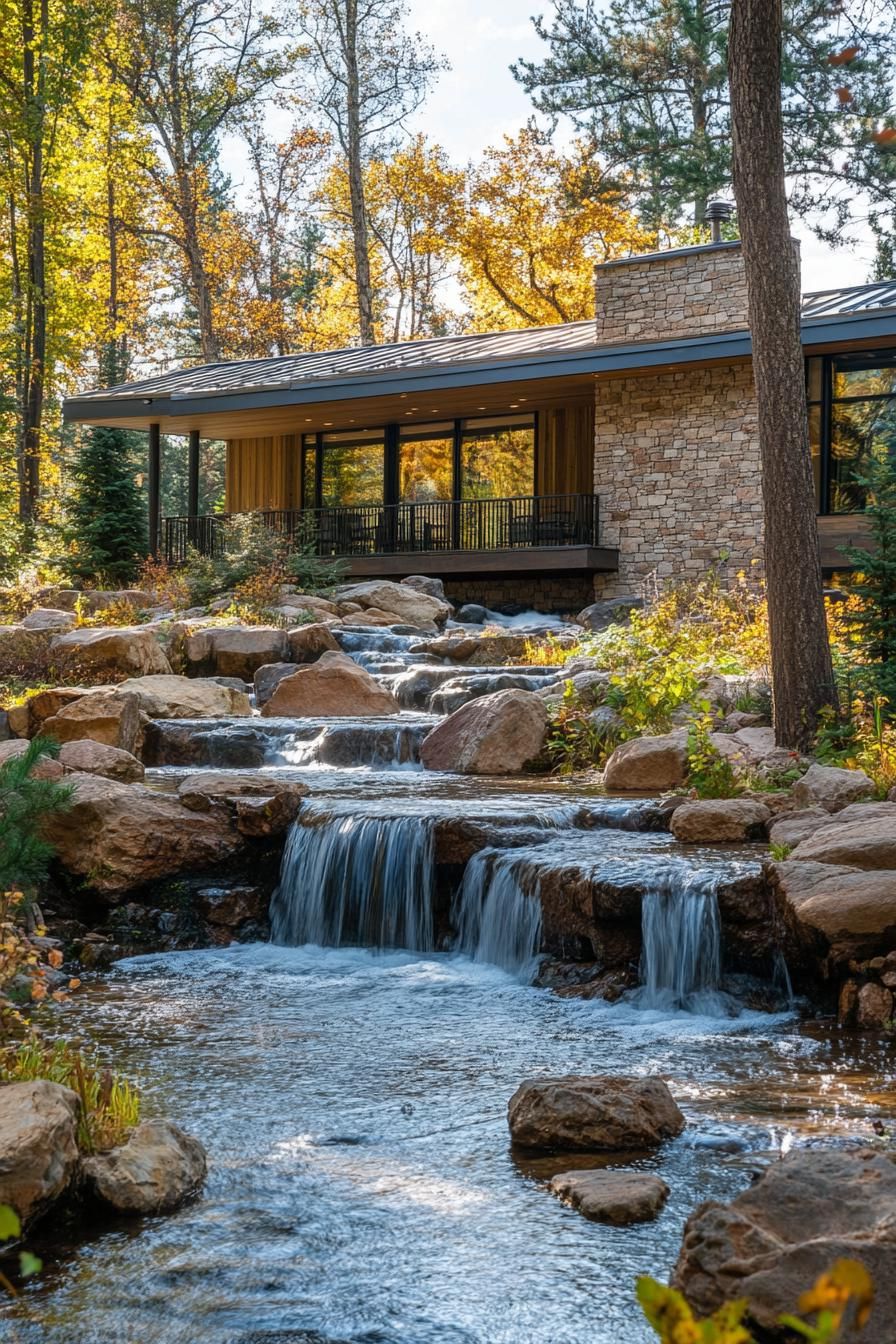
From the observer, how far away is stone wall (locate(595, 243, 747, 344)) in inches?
752

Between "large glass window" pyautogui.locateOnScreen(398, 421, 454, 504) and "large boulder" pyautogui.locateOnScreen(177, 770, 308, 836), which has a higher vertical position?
"large glass window" pyautogui.locateOnScreen(398, 421, 454, 504)

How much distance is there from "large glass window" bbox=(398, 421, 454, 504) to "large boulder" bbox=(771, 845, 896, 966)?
58.2 ft

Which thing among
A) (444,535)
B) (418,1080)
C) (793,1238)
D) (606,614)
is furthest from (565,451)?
(793,1238)

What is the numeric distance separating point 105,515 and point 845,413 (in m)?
11.9

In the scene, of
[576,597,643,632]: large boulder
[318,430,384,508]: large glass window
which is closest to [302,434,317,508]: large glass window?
[318,430,384,508]: large glass window

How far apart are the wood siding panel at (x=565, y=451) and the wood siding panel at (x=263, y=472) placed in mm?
5422

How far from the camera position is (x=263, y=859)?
8227 mm

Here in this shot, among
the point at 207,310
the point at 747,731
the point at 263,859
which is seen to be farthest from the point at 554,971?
the point at 207,310

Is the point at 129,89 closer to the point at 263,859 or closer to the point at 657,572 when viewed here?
the point at 657,572

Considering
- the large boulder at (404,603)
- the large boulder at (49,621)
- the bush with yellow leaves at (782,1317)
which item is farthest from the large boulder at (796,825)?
the large boulder at (49,621)

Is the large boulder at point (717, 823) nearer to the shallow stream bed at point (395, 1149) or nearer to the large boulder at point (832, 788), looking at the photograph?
the large boulder at point (832, 788)

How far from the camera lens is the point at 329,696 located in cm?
1272

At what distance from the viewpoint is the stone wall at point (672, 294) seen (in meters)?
19.1

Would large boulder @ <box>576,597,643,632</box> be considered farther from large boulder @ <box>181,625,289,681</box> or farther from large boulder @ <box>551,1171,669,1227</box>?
large boulder @ <box>551,1171,669,1227</box>
